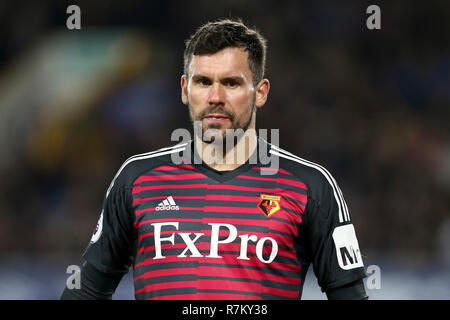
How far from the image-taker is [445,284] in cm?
724

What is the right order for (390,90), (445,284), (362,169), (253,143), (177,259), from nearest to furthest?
(177,259), (253,143), (445,284), (362,169), (390,90)

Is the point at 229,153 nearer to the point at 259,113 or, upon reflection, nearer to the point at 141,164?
the point at 141,164

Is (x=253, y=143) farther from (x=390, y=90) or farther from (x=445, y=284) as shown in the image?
(x=390, y=90)

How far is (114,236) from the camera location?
356cm

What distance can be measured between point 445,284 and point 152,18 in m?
5.96

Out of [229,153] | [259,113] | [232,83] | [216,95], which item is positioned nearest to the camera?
[216,95]

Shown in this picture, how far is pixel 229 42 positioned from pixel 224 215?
0.88m

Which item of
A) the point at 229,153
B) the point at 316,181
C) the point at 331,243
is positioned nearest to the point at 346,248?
the point at 331,243

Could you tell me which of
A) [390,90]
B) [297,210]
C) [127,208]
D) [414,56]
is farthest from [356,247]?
[414,56]

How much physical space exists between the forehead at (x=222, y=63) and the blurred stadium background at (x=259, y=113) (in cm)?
491

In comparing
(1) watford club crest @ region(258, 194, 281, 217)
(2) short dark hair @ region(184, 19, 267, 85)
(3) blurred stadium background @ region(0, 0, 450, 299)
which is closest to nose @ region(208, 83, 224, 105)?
(2) short dark hair @ region(184, 19, 267, 85)

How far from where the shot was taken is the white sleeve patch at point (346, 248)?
337cm

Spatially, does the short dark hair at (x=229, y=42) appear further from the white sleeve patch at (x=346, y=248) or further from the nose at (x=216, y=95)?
the white sleeve patch at (x=346, y=248)

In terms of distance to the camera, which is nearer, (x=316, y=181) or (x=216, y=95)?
(x=216, y=95)
